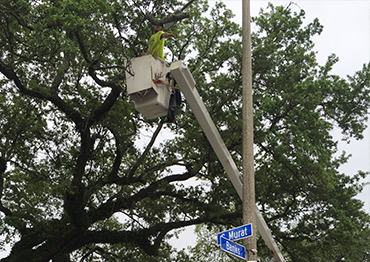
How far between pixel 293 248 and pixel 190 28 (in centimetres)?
961

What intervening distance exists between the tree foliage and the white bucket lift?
8.87 ft

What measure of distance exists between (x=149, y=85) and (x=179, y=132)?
8.02 metres

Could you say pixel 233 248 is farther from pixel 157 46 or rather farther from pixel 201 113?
pixel 157 46

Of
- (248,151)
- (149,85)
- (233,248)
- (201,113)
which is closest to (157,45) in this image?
(149,85)

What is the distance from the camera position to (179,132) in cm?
1639

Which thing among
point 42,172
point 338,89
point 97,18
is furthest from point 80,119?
point 338,89

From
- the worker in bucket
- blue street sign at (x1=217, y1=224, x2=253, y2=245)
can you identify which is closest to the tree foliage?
the worker in bucket

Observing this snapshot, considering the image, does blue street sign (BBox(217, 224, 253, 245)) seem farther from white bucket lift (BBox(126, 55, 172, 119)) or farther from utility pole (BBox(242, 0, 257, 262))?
white bucket lift (BBox(126, 55, 172, 119))

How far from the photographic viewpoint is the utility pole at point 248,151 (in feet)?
21.0

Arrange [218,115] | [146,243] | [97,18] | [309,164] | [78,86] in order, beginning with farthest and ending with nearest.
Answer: [146,243] → [78,86] → [218,115] → [309,164] → [97,18]

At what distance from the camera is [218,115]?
13266 millimetres

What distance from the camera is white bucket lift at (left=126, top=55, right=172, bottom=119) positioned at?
8555 millimetres

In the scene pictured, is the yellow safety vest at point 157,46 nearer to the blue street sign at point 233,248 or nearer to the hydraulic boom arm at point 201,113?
the hydraulic boom arm at point 201,113

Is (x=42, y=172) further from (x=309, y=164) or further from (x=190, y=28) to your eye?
(x=309, y=164)
